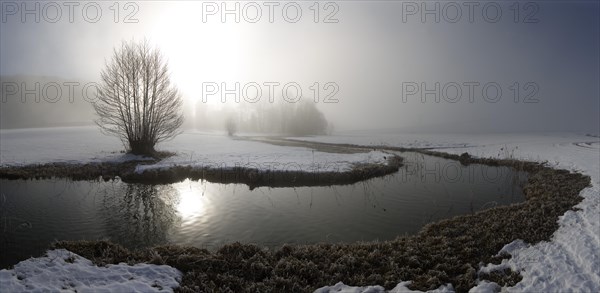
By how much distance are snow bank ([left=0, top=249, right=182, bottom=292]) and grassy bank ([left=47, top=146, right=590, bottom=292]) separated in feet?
1.31

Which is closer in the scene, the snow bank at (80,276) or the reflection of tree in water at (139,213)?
the snow bank at (80,276)

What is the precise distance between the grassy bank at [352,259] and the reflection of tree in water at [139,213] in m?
1.78

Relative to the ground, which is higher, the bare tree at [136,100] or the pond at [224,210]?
the bare tree at [136,100]

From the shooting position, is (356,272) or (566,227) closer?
(356,272)

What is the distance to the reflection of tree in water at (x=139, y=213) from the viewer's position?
39.8ft

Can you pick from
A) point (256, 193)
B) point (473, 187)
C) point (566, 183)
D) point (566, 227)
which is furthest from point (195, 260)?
point (566, 183)

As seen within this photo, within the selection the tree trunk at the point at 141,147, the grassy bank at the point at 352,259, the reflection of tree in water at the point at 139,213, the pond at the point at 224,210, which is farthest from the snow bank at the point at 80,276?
the tree trunk at the point at 141,147

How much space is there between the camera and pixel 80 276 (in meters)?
8.09

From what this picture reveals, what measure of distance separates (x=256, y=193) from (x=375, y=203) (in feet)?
23.8

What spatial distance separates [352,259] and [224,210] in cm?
838

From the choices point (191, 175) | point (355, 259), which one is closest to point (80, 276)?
point (355, 259)

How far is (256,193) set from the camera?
1984 centimetres

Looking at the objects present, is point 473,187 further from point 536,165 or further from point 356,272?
point 356,272

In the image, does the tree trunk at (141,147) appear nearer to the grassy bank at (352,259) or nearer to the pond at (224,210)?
the pond at (224,210)
